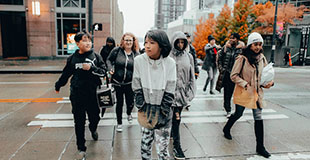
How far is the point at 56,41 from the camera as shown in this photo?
19.7 m

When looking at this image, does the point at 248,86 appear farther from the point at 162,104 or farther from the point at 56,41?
the point at 56,41

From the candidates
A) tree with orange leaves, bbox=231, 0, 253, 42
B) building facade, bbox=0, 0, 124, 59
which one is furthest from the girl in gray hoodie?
tree with orange leaves, bbox=231, 0, 253, 42

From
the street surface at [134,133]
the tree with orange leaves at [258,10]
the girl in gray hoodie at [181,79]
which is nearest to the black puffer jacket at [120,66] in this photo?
the street surface at [134,133]

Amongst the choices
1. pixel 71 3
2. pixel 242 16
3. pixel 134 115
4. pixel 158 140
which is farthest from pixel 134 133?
pixel 242 16

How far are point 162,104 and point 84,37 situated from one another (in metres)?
1.72

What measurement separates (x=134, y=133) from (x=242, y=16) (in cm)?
3583

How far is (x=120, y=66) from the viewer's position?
15.6ft

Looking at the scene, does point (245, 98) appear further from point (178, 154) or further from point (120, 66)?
point (120, 66)

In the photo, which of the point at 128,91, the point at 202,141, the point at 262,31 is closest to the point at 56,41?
the point at 128,91

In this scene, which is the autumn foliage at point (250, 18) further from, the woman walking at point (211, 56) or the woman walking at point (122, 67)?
the woman walking at point (122, 67)

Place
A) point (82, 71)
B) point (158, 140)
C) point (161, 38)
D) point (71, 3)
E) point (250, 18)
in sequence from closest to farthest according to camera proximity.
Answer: point (161, 38) < point (158, 140) < point (82, 71) < point (71, 3) < point (250, 18)

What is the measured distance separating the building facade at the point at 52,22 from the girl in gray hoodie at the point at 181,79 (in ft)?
56.2

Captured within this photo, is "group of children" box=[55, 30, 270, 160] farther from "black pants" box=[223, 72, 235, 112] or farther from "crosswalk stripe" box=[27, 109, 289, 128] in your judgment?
"black pants" box=[223, 72, 235, 112]

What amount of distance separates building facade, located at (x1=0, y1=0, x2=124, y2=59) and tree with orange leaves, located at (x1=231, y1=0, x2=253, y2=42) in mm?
23705
